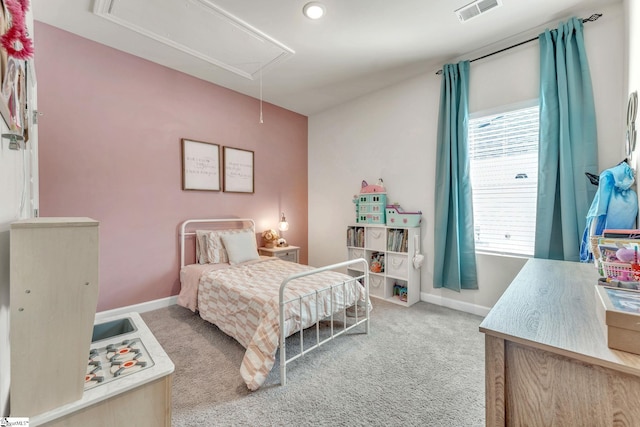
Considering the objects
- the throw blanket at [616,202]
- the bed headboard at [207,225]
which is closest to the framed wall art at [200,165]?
the bed headboard at [207,225]

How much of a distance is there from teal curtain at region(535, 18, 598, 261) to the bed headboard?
3.28 meters

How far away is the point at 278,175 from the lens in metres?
4.27

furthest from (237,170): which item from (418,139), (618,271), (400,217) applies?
(618,271)

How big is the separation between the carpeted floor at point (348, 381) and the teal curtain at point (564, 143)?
44.3 inches

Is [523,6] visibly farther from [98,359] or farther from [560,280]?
[98,359]

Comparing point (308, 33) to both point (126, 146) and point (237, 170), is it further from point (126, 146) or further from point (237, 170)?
point (126, 146)

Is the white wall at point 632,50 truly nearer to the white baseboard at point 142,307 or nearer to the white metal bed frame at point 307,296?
the white metal bed frame at point 307,296

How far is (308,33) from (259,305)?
2416 millimetres

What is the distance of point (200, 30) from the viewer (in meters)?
2.46

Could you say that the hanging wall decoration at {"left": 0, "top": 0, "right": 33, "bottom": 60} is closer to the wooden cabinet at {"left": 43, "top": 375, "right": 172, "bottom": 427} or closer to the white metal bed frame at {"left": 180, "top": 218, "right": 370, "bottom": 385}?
the wooden cabinet at {"left": 43, "top": 375, "right": 172, "bottom": 427}

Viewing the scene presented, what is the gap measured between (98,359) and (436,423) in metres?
1.64

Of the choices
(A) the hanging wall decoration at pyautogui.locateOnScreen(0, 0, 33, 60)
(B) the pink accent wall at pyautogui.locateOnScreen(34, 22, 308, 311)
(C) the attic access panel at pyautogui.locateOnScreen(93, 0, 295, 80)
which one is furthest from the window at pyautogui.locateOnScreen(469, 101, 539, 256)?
(A) the hanging wall decoration at pyautogui.locateOnScreen(0, 0, 33, 60)

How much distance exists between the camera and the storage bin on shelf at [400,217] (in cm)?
323

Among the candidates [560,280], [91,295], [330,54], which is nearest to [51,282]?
[91,295]
